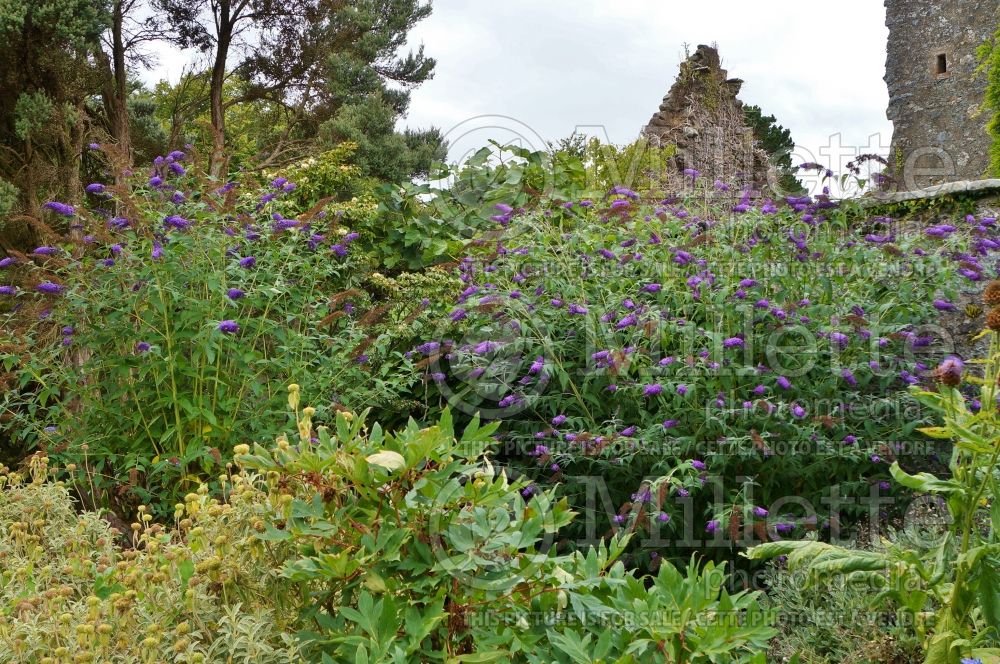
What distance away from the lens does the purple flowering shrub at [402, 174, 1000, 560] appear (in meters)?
3.72

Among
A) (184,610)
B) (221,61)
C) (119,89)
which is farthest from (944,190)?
(221,61)

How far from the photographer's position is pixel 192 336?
409 centimetres

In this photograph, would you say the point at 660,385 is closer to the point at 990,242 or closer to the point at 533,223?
the point at 533,223

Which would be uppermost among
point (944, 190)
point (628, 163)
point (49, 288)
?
point (628, 163)

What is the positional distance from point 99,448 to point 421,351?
1.69 meters

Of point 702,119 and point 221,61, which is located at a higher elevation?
point 221,61

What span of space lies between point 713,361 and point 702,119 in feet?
26.9

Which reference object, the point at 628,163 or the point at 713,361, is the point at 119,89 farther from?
the point at 713,361

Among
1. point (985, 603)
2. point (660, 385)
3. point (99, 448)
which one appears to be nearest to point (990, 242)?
point (660, 385)

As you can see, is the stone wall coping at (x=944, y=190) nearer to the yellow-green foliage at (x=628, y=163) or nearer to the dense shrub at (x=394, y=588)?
the yellow-green foliage at (x=628, y=163)

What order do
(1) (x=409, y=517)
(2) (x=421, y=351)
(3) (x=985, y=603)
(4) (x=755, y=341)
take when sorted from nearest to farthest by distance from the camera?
1. (1) (x=409, y=517)
2. (3) (x=985, y=603)
3. (4) (x=755, y=341)
4. (2) (x=421, y=351)

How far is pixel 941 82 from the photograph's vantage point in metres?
12.9

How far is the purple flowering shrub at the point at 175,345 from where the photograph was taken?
13.5 feet

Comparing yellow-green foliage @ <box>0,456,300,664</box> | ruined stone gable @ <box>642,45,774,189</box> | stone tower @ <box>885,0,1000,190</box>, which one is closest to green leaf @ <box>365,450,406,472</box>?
yellow-green foliage @ <box>0,456,300,664</box>
